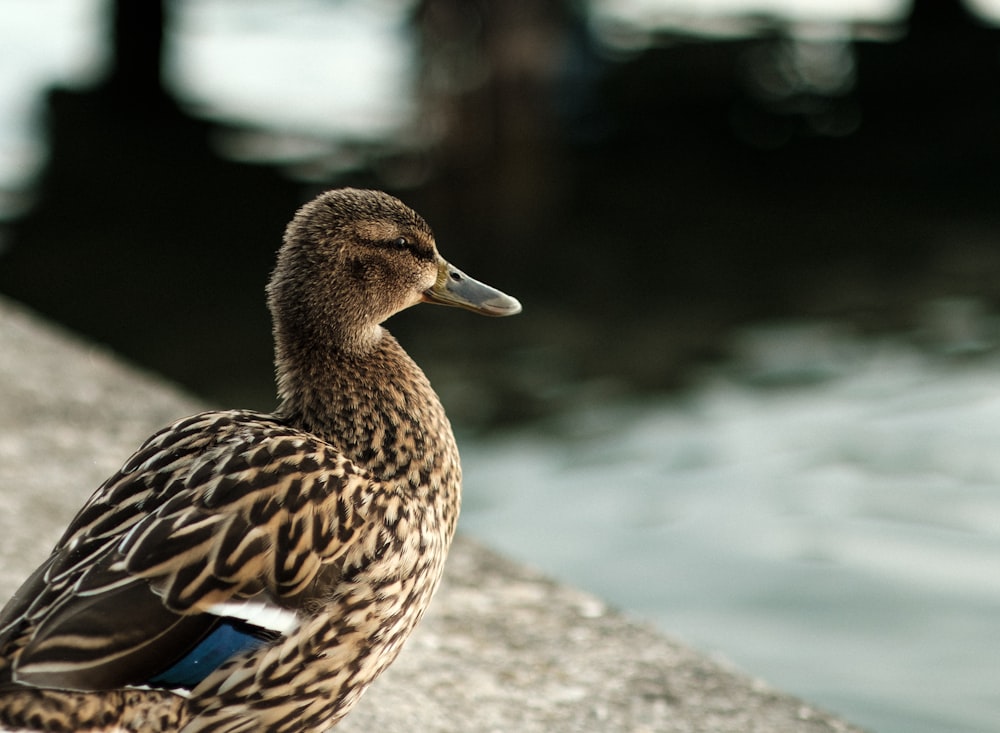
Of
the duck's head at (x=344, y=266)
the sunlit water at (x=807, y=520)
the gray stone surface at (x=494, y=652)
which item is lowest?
the gray stone surface at (x=494, y=652)

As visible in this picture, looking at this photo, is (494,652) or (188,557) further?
(494,652)

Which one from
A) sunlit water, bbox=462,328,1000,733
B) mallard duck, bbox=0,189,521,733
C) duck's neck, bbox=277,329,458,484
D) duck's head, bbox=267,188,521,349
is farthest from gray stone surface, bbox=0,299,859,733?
sunlit water, bbox=462,328,1000,733

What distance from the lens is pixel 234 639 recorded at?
2.69 metres

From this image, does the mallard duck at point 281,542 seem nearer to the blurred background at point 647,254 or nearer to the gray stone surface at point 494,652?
the gray stone surface at point 494,652

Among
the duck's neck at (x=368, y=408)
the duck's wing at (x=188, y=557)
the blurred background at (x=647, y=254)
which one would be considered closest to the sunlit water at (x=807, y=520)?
the blurred background at (x=647, y=254)

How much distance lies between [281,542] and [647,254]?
7943 millimetres

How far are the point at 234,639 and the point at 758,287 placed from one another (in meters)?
7.47

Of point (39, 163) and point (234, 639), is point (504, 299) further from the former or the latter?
point (39, 163)

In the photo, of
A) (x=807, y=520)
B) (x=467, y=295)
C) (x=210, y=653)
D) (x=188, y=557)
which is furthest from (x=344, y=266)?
(x=807, y=520)

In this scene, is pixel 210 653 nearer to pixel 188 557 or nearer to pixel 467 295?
pixel 188 557

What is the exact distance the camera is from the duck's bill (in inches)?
133

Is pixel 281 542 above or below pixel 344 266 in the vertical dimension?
below

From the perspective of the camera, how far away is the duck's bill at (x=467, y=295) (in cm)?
339

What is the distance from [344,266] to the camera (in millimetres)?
3240
